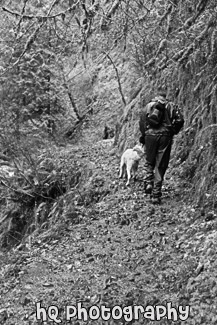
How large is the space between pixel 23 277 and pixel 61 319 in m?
1.52

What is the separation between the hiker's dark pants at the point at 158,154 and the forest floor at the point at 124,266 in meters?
0.41

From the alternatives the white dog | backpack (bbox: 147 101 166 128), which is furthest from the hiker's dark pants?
the white dog

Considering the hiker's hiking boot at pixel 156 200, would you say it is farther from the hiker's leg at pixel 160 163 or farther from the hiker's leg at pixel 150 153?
the hiker's leg at pixel 150 153

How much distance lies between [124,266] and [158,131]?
2900 millimetres

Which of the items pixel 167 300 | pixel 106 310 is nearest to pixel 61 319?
pixel 106 310

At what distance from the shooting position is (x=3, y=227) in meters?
11.6

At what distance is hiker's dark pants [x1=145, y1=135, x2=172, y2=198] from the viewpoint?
8.62 meters

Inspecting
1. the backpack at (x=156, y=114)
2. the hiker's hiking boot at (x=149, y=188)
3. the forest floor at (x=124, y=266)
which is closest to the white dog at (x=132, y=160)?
the forest floor at (x=124, y=266)

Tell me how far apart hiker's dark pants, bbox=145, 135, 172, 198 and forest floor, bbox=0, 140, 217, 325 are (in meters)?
0.41

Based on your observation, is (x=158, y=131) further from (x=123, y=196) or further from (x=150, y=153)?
(x=123, y=196)

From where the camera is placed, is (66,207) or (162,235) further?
(66,207)

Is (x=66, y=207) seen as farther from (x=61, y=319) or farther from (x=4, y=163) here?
(x=61, y=319)

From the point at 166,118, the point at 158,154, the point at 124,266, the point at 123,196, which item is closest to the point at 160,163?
the point at 158,154

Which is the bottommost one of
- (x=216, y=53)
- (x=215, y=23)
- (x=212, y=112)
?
(x=212, y=112)
